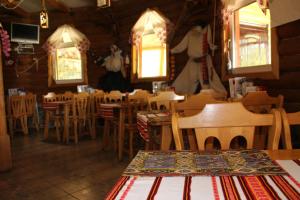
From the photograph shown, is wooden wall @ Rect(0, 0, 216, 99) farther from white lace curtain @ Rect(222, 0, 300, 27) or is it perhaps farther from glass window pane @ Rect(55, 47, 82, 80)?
white lace curtain @ Rect(222, 0, 300, 27)

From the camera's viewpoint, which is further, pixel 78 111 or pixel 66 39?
pixel 66 39

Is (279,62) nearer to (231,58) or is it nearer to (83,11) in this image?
(231,58)

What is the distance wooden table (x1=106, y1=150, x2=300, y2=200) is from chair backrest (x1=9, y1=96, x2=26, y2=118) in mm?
5360

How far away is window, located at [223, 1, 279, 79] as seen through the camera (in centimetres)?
309

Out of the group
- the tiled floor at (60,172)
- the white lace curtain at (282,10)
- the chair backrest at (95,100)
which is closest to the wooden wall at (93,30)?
the chair backrest at (95,100)

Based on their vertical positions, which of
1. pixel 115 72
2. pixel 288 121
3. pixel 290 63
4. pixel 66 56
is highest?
pixel 66 56

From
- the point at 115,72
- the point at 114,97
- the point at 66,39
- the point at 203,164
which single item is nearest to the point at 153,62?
the point at 115,72

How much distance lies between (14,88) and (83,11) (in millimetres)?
2501

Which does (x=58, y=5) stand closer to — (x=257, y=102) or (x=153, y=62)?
(x=153, y=62)

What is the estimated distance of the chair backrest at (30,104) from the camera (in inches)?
230

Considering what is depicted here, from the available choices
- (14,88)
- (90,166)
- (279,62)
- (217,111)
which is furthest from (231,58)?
(14,88)

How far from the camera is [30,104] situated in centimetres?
599

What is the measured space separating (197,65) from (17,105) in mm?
→ 3678

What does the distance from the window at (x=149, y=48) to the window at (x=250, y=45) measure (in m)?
1.72
